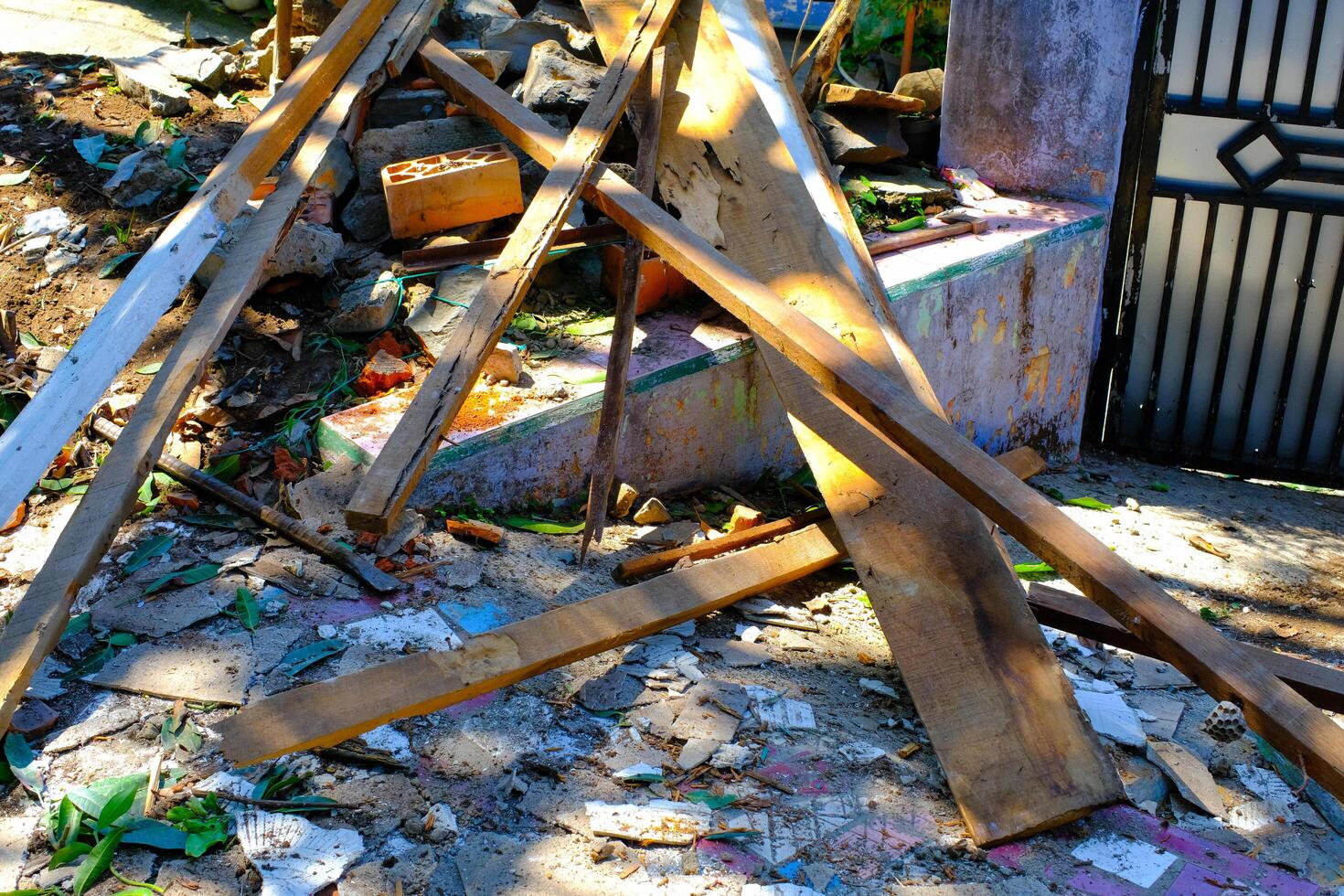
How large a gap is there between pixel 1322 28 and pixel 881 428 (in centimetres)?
348

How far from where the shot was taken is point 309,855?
226 cm

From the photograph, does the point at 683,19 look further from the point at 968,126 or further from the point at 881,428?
the point at 881,428

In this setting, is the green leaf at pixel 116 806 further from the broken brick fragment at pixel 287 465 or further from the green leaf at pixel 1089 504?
the green leaf at pixel 1089 504

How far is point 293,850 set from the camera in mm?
2264

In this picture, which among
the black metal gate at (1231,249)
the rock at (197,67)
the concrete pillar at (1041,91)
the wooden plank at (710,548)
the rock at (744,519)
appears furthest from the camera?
the rock at (197,67)

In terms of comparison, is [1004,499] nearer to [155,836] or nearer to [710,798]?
[710,798]

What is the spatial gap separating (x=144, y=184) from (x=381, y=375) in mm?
1583

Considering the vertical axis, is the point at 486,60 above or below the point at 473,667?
above

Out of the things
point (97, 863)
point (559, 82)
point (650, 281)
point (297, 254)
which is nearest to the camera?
point (97, 863)

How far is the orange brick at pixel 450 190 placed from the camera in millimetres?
4215

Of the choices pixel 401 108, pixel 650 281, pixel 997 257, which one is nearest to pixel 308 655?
pixel 650 281

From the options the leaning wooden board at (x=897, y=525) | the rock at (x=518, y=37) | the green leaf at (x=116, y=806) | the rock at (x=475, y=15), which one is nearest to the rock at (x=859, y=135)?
the leaning wooden board at (x=897, y=525)

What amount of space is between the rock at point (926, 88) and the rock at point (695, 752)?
3978 millimetres

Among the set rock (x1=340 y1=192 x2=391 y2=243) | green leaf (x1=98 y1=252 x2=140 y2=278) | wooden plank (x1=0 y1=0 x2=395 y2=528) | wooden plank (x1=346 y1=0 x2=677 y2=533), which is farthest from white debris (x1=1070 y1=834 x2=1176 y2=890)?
green leaf (x1=98 y1=252 x2=140 y2=278)
